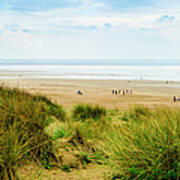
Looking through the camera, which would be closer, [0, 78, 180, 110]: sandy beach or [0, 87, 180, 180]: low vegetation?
[0, 87, 180, 180]: low vegetation

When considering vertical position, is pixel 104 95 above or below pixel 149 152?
below

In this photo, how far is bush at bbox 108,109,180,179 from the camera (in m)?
5.22

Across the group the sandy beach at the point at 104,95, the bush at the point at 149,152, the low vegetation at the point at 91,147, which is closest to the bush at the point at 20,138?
the low vegetation at the point at 91,147

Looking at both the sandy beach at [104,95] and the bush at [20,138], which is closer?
the bush at [20,138]

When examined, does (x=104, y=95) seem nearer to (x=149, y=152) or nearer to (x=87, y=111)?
(x=87, y=111)

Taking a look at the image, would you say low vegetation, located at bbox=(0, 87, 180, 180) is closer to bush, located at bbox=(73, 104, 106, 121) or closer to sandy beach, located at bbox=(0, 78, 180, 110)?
bush, located at bbox=(73, 104, 106, 121)

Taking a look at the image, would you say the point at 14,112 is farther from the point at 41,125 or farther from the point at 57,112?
the point at 57,112

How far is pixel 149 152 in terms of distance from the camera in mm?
5336

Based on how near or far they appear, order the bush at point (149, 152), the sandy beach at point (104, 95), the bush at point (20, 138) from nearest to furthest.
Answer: the bush at point (149, 152), the bush at point (20, 138), the sandy beach at point (104, 95)

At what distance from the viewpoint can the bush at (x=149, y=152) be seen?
17.1ft

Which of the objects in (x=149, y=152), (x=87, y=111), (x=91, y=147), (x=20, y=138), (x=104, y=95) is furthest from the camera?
(x=104, y=95)

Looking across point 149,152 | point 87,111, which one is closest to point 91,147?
point 149,152

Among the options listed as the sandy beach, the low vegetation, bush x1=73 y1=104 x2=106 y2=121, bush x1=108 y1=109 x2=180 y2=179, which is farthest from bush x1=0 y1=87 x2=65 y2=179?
the sandy beach

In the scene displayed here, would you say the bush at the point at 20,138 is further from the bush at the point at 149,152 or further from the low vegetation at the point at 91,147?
the bush at the point at 149,152
